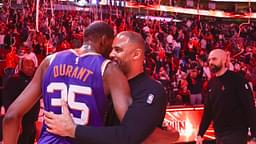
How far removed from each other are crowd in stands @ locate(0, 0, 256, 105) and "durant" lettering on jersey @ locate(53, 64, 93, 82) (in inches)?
261

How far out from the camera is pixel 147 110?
2170 mm

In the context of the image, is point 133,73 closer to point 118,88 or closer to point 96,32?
point 118,88

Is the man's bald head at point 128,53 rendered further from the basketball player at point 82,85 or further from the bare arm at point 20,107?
the bare arm at point 20,107

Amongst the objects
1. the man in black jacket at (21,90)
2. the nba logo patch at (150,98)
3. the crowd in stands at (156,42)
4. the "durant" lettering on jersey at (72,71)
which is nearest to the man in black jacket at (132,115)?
the nba logo patch at (150,98)

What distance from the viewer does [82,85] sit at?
7.57 feet

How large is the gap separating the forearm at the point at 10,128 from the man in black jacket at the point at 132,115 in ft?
0.71

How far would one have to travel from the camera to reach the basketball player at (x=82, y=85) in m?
2.29

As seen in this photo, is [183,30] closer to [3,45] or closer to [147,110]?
[3,45]

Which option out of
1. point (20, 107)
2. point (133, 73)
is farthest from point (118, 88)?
point (20, 107)

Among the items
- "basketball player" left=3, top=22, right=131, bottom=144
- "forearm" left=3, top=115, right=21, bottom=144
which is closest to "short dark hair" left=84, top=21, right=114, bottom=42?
"basketball player" left=3, top=22, right=131, bottom=144

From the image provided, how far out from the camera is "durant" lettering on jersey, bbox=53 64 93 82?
2.30 m

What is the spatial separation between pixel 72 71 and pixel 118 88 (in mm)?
250

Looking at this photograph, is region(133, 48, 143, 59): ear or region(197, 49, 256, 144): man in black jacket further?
region(197, 49, 256, 144): man in black jacket

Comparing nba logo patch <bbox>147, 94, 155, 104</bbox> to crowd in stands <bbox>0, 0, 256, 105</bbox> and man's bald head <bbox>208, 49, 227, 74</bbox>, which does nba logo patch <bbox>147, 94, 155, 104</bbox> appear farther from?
crowd in stands <bbox>0, 0, 256, 105</bbox>
